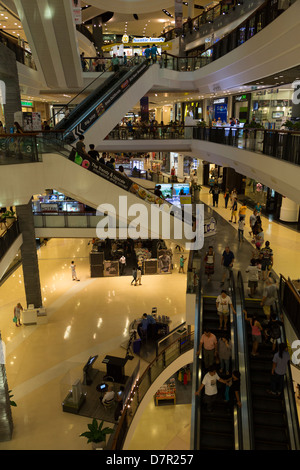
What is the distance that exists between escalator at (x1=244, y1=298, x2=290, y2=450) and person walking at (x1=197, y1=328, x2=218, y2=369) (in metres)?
0.90

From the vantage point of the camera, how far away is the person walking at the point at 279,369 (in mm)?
7773

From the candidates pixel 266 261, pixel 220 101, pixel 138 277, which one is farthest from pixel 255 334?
pixel 220 101

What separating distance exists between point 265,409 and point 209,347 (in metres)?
1.67

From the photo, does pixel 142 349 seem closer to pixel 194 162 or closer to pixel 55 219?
pixel 55 219

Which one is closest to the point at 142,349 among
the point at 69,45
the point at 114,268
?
the point at 114,268

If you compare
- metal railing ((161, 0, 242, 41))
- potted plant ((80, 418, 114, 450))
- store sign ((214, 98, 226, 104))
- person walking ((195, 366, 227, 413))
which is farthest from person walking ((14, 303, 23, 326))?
metal railing ((161, 0, 242, 41))

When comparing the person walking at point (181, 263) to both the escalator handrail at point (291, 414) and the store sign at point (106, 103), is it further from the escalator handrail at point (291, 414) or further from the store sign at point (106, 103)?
the escalator handrail at point (291, 414)

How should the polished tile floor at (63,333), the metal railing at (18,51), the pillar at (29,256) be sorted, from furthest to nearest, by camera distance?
1. the pillar at (29,256)
2. the metal railing at (18,51)
3. the polished tile floor at (63,333)

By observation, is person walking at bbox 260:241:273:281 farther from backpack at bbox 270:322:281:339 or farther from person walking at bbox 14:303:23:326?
person walking at bbox 14:303:23:326

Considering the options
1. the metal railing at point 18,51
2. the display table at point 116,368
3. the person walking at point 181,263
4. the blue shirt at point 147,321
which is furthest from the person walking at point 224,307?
the metal railing at point 18,51

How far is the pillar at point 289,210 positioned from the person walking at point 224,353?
12.5 m

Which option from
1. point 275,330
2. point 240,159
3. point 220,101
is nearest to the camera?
point 275,330

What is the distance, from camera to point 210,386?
7895mm

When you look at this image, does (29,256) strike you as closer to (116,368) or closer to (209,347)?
(116,368)
